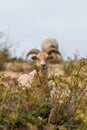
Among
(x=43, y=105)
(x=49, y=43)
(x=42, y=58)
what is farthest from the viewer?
(x=49, y=43)

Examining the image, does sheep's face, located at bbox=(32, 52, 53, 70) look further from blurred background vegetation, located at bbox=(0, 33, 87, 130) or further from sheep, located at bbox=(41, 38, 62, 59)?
sheep, located at bbox=(41, 38, 62, 59)

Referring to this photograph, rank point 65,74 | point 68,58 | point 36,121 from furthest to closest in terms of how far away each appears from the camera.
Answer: point 68,58
point 65,74
point 36,121

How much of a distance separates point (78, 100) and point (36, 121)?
0.76m

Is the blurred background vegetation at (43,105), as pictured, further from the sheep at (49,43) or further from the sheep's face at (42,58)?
the sheep at (49,43)

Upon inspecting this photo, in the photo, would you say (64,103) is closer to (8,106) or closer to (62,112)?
(62,112)

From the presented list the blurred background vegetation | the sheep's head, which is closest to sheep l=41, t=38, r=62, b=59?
the sheep's head

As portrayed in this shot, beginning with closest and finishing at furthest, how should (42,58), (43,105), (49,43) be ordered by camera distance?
(43,105) < (42,58) < (49,43)

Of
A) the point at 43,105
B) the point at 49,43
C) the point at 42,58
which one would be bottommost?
the point at 43,105

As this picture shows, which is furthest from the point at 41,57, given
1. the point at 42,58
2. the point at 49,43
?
the point at 49,43

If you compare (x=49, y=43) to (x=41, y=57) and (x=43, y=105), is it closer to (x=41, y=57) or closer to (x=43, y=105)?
(x=41, y=57)

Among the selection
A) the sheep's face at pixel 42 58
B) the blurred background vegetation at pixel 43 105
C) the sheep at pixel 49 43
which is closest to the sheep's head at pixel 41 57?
the sheep's face at pixel 42 58

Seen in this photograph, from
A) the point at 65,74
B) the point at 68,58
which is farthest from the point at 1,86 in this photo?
the point at 68,58

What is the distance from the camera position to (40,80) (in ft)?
27.1

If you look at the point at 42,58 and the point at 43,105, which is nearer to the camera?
the point at 43,105
